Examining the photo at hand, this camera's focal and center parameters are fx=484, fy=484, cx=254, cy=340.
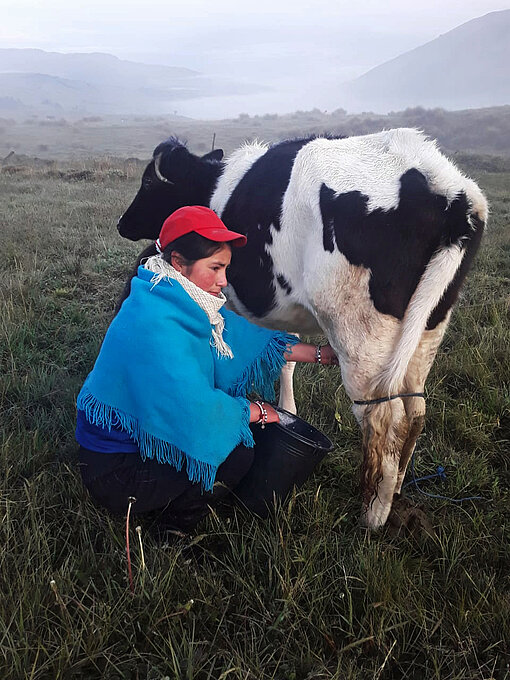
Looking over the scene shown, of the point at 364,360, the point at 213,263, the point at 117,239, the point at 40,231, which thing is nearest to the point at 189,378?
the point at 213,263

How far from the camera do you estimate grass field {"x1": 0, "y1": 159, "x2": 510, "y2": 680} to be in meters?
1.63

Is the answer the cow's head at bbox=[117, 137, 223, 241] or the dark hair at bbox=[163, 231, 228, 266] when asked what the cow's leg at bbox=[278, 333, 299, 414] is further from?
the dark hair at bbox=[163, 231, 228, 266]

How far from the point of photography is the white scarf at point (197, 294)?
2.09 meters

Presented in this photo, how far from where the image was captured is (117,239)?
23.6 feet

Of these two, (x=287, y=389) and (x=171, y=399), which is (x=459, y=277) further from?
(x=287, y=389)

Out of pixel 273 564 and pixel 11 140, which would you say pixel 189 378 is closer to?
pixel 273 564

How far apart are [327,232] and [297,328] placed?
2.62 ft

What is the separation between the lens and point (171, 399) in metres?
1.93

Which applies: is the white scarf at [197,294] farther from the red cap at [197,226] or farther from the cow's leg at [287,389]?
Answer: the cow's leg at [287,389]

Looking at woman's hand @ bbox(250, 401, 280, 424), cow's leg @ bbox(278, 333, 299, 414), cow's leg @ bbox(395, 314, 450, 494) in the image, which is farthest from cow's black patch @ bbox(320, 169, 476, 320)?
cow's leg @ bbox(278, 333, 299, 414)

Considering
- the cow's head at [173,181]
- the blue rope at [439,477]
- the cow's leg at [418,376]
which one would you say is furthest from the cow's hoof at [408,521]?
the cow's head at [173,181]

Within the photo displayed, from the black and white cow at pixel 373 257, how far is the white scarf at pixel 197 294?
460 mm

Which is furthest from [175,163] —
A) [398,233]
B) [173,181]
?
[398,233]

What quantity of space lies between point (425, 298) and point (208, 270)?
97cm
